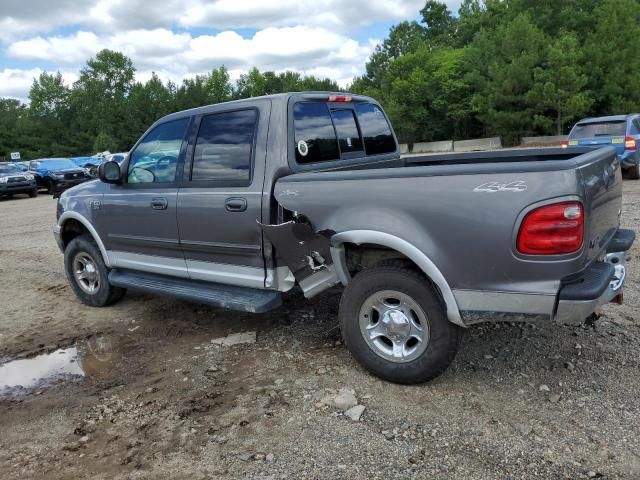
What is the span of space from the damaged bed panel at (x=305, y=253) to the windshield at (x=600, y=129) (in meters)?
10.9

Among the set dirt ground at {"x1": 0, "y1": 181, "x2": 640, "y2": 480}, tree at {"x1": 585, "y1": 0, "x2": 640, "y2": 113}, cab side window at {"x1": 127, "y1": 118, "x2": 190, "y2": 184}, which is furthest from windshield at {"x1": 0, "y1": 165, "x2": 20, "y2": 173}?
tree at {"x1": 585, "y1": 0, "x2": 640, "y2": 113}

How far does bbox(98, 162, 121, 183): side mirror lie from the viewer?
17.0 feet

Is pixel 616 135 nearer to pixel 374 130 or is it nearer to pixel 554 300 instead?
pixel 374 130

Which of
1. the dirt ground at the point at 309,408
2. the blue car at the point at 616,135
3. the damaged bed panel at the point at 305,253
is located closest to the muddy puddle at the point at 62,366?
the dirt ground at the point at 309,408

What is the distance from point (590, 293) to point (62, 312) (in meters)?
5.15

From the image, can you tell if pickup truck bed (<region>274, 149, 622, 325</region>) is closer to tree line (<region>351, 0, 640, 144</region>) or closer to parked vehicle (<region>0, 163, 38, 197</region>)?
parked vehicle (<region>0, 163, 38, 197</region>)

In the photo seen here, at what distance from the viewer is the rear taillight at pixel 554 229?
2.87 meters

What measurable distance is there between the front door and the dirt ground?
2.28 feet

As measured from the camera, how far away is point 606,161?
3469 millimetres

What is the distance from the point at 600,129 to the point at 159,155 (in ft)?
36.4

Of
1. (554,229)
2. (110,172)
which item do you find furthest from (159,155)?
(554,229)

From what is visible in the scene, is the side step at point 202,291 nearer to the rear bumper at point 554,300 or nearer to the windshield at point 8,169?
the rear bumper at point 554,300

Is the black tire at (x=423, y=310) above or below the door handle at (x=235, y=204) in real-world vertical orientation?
below

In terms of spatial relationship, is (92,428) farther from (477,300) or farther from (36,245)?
(36,245)
